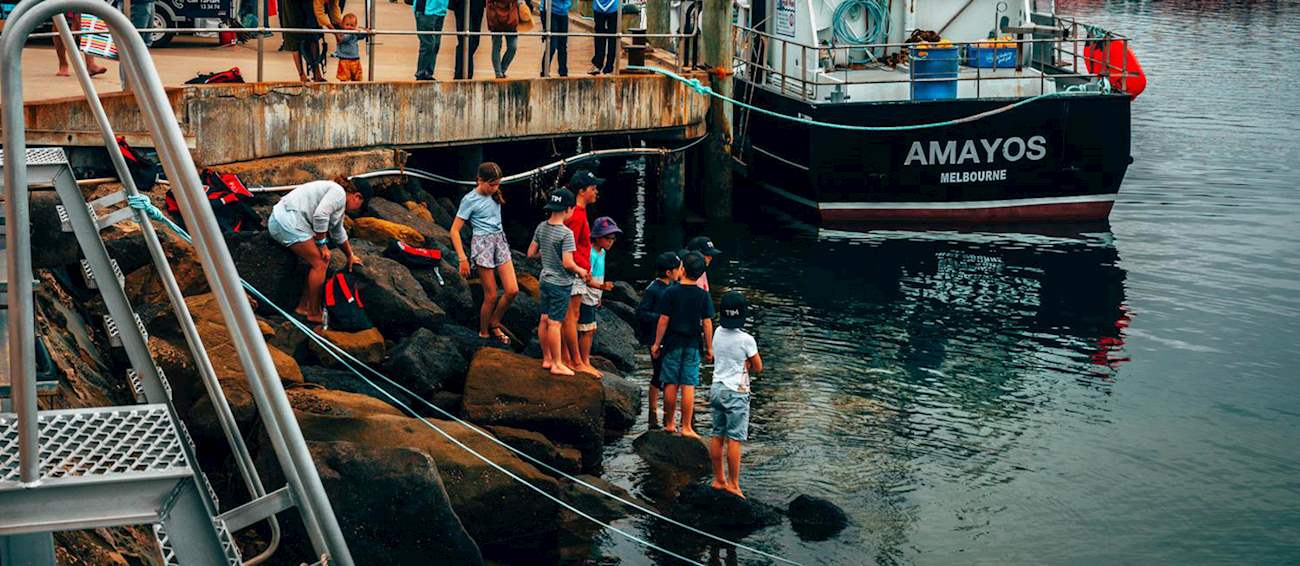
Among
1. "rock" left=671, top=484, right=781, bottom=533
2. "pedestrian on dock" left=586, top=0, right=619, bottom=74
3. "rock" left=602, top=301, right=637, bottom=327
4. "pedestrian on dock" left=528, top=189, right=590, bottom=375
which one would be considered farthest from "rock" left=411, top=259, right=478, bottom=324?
"pedestrian on dock" left=586, top=0, right=619, bottom=74

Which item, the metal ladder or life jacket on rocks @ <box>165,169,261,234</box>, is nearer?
the metal ladder

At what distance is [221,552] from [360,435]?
235 inches

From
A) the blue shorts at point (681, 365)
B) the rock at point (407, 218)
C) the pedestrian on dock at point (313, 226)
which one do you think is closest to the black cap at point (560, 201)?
the blue shorts at point (681, 365)

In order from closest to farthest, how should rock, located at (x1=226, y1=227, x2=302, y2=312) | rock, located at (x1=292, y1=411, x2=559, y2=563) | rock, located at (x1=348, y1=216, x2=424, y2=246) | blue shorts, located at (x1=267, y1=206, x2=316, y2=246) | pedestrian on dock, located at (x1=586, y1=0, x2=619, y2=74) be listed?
rock, located at (x1=292, y1=411, x2=559, y2=563)
blue shorts, located at (x1=267, y1=206, x2=316, y2=246)
rock, located at (x1=226, y1=227, x2=302, y2=312)
rock, located at (x1=348, y1=216, x2=424, y2=246)
pedestrian on dock, located at (x1=586, y1=0, x2=619, y2=74)

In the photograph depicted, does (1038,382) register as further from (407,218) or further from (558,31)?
(558,31)

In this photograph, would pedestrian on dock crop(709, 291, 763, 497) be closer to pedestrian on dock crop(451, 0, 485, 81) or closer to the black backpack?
the black backpack

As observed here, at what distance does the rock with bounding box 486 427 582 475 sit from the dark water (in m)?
0.43

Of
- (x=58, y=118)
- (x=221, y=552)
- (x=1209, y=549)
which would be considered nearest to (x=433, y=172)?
(x=58, y=118)

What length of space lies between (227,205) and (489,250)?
235 centimetres

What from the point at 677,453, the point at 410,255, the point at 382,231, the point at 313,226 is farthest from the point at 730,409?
the point at 382,231

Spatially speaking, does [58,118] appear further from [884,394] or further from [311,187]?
[884,394]

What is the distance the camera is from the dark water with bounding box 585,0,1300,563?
444 inches

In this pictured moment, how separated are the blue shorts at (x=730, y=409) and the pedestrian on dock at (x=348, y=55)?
7.73 m

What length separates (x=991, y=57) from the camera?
23.9 m
